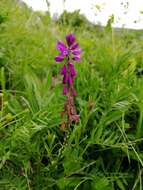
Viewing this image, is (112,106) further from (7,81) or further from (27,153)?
(7,81)

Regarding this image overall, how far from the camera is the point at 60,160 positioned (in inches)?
60.9

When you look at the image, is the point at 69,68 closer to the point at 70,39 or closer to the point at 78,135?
the point at 70,39

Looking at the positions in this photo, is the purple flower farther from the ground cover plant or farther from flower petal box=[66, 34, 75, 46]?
the ground cover plant

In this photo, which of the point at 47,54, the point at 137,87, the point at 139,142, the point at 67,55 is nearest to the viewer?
the point at 67,55

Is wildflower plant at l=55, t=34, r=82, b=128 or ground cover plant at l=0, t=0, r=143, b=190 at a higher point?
wildflower plant at l=55, t=34, r=82, b=128

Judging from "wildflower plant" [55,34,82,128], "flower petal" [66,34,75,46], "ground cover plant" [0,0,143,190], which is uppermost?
"flower petal" [66,34,75,46]

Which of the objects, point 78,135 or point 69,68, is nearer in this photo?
point 69,68

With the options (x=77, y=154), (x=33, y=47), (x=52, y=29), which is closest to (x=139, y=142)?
(x=77, y=154)

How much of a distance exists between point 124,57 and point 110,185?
0.75m

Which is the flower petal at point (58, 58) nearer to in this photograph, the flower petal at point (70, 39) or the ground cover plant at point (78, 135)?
the flower petal at point (70, 39)

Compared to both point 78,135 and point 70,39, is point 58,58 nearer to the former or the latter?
point 70,39

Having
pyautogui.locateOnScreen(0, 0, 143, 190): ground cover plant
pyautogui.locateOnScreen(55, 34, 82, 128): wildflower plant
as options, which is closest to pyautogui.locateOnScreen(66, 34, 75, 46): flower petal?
pyautogui.locateOnScreen(55, 34, 82, 128): wildflower plant

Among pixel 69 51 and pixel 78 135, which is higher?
pixel 69 51

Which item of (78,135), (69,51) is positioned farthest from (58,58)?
(78,135)
